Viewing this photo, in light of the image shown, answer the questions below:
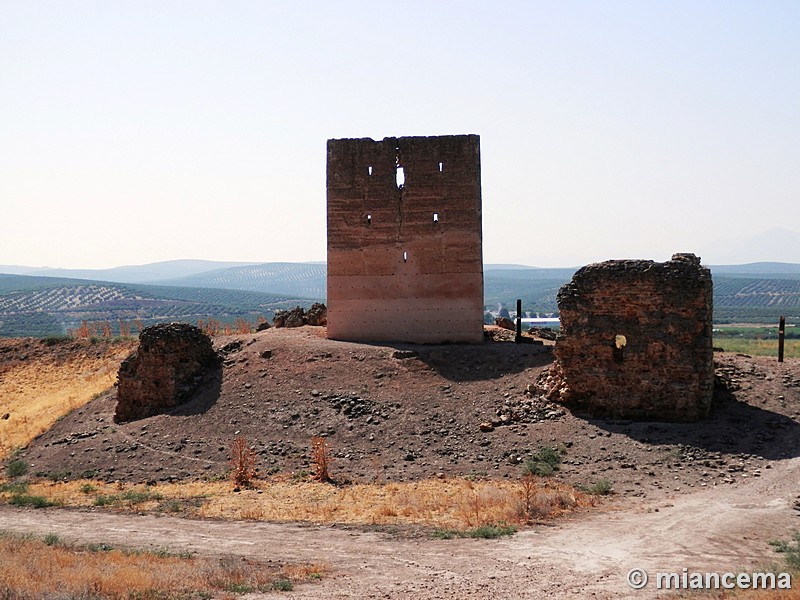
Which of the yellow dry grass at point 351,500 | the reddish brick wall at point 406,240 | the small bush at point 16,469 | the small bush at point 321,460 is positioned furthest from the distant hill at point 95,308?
the small bush at point 321,460

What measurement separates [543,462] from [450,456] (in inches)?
70.4

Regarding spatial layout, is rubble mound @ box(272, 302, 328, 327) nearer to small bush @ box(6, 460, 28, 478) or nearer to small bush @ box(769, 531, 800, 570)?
small bush @ box(6, 460, 28, 478)

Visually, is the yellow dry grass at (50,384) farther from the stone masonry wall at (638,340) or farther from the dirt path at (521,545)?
the stone masonry wall at (638,340)

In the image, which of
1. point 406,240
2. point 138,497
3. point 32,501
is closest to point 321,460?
point 138,497

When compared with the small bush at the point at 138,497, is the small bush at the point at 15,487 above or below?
below

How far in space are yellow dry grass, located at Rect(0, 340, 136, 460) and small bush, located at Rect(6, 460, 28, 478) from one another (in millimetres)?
1900

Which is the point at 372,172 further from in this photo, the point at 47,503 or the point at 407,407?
the point at 47,503

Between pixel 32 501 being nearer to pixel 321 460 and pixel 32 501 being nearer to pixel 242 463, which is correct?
pixel 242 463

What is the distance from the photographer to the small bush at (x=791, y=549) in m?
9.63

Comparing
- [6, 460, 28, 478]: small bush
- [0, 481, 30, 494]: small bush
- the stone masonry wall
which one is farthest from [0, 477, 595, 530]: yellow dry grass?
the stone masonry wall

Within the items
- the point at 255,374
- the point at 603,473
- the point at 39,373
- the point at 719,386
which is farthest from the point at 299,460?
the point at 39,373

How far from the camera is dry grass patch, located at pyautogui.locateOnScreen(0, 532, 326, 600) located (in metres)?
8.88

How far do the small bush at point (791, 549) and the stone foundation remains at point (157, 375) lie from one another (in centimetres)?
1390

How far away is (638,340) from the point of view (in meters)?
17.1
